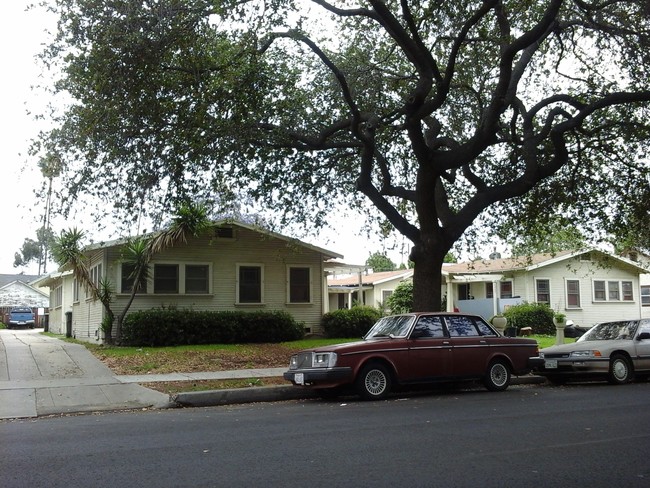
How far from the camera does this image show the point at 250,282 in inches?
984

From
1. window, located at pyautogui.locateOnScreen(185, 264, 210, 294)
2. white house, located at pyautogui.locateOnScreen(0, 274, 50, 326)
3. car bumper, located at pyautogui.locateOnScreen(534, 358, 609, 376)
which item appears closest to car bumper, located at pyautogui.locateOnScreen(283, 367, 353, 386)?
car bumper, located at pyautogui.locateOnScreen(534, 358, 609, 376)

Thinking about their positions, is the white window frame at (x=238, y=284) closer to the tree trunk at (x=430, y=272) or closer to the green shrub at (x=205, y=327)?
the green shrub at (x=205, y=327)

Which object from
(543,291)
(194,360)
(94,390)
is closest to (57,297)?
(194,360)

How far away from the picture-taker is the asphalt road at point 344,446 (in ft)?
19.3

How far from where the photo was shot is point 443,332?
12.7 m

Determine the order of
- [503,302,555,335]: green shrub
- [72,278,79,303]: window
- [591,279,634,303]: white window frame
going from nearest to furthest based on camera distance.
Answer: [72,278,79,303]: window, [503,302,555,335]: green shrub, [591,279,634,303]: white window frame

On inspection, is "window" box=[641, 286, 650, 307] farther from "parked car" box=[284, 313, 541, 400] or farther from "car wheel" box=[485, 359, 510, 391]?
"car wheel" box=[485, 359, 510, 391]

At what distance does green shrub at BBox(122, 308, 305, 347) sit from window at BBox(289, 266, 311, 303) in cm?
121

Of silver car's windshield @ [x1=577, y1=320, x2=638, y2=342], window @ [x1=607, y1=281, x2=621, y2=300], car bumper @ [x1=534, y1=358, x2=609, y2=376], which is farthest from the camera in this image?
window @ [x1=607, y1=281, x2=621, y2=300]

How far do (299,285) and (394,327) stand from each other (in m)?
13.3

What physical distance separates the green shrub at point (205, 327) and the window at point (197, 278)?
1.62 metres

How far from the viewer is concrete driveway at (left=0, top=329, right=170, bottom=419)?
1120 cm

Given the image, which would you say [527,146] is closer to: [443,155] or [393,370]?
[443,155]

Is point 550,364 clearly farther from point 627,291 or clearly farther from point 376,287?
point 376,287
